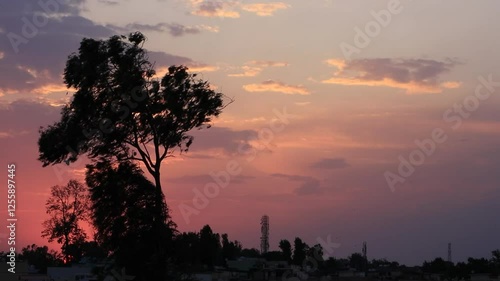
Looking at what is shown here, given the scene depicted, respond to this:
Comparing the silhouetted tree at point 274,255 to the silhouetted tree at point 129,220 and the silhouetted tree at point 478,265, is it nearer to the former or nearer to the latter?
the silhouetted tree at point 478,265

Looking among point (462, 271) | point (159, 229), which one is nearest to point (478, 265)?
point (462, 271)

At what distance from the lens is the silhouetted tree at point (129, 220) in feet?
137

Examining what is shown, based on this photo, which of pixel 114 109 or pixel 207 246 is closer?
pixel 114 109

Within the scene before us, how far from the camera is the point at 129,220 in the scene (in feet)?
138

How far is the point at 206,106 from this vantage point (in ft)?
147

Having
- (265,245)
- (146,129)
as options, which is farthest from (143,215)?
(265,245)

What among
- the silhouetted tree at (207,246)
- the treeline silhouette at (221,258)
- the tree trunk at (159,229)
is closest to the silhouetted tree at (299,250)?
the treeline silhouette at (221,258)

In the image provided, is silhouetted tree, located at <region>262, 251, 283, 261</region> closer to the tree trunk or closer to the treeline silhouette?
the treeline silhouette

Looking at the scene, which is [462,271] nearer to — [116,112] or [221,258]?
[221,258]

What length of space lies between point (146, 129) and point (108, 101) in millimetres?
2530

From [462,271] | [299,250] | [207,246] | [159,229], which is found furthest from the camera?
[299,250]

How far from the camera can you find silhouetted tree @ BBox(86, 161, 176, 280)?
137ft

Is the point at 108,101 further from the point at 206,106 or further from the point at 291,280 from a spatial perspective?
the point at 291,280

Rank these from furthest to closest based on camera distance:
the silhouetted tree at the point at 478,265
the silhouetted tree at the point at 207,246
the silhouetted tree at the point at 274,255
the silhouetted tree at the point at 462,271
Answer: the silhouetted tree at the point at 274,255 < the silhouetted tree at the point at 478,265 < the silhouetted tree at the point at 462,271 < the silhouetted tree at the point at 207,246
